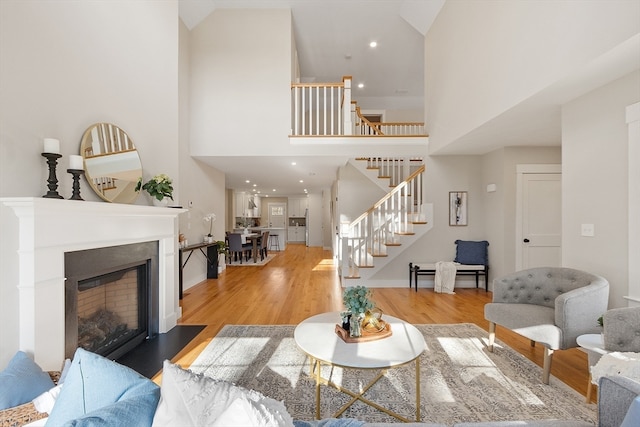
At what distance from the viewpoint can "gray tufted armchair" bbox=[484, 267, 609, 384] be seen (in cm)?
214

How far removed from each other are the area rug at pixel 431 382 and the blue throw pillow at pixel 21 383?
3.55 ft

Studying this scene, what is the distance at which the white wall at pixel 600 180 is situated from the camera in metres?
2.40

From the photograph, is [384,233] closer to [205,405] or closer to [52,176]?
[52,176]

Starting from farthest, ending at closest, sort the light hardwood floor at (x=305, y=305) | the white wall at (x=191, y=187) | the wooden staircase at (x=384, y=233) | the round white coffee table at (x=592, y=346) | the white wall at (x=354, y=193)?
the white wall at (x=354, y=193) → the wooden staircase at (x=384, y=233) → the white wall at (x=191, y=187) → the light hardwood floor at (x=305, y=305) → the round white coffee table at (x=592, y=346)

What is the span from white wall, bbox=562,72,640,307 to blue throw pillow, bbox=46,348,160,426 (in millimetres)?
3402

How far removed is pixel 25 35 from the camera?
1824 millimetres

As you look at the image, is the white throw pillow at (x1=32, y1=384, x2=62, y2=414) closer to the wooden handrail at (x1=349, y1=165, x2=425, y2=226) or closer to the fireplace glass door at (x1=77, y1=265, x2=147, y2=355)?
the fireplace glass door at (x1=77, y1=265, x2=147, y2=355)

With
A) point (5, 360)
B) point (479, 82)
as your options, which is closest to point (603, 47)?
point (479, 82)

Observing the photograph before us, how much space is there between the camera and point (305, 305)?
163 inches

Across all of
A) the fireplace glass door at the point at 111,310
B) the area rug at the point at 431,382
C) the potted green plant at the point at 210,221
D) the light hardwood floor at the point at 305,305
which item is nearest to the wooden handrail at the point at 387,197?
the light hardwood floor at the point at 305,305

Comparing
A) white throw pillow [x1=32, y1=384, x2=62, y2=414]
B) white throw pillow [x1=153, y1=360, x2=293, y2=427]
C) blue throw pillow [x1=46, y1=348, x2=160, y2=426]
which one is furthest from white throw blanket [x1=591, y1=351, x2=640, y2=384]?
white throw pillow [x1=32, y1=384, x2=62, y2=414]

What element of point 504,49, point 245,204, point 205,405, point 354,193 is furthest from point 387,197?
point 245,204

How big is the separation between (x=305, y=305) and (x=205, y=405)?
136 inches

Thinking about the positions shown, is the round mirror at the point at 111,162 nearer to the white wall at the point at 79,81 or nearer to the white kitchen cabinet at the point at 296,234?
the white wall at the point at 79,81
